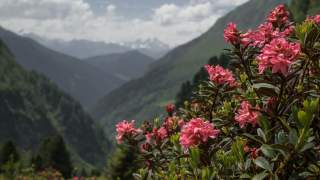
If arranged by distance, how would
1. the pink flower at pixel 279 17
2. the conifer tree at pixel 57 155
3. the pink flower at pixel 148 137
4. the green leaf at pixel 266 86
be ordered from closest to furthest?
the green leaf at pixel 266 86, the pink flower at pixel 279 17, the pink flower at pixel 148 137, the conifer tree at pixel 57 155

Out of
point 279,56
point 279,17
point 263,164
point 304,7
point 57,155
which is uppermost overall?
point 304,7

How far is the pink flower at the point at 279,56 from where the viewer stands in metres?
3.95

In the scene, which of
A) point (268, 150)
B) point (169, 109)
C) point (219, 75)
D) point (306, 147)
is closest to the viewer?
point (306, 147)

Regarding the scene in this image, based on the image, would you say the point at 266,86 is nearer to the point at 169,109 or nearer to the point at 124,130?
the point at 124,130

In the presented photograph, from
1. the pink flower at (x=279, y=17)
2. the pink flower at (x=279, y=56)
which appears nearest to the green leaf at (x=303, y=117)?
the pink flower at (x=279, y=56)

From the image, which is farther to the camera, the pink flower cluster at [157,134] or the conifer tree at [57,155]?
the conifer tree at [57,155]

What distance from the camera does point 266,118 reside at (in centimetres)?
405

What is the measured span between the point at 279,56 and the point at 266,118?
487 mm

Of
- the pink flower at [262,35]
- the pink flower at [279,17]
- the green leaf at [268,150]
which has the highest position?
the pink flower at [279,17]

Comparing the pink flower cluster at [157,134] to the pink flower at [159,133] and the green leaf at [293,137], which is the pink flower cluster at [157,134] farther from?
the green leaf at [293,137]

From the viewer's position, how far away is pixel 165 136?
24.2ft

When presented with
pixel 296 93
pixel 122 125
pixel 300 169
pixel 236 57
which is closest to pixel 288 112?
pixel 296 93

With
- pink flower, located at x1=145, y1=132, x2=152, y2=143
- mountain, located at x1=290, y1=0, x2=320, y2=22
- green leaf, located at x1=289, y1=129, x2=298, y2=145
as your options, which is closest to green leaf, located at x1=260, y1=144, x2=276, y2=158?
green leaf, located at x1=289, y1=129, x2=298, y2=145

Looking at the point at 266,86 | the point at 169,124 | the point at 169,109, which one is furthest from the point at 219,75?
the point at 169,109
